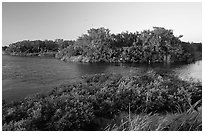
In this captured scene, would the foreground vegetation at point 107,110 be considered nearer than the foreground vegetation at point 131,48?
Yes

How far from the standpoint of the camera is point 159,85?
518 centimetres

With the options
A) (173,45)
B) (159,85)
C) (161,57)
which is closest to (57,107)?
(159,85)

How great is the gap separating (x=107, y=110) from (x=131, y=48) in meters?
12.0

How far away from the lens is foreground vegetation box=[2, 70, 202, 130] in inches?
103

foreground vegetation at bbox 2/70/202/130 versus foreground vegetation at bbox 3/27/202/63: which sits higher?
foreground vegetation at bbox 3/27/202/63

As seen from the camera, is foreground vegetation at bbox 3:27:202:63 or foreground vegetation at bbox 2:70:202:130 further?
foreground vegetation at bbox 3:27:202:63

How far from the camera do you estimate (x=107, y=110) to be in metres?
3.99

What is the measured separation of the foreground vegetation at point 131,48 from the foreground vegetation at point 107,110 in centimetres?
1014

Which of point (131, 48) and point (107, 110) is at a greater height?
point (131, 48)

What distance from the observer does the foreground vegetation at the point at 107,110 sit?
103 inches

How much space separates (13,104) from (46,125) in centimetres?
100

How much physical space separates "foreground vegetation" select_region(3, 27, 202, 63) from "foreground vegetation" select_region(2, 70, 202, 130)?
33.3ft

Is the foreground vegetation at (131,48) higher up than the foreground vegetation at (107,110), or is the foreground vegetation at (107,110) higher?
the foreground vegetation at (131,48)

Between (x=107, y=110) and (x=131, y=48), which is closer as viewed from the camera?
(x=107, y=110)
